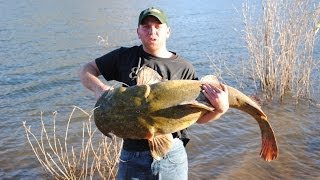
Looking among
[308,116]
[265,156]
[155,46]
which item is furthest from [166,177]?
[308,116]

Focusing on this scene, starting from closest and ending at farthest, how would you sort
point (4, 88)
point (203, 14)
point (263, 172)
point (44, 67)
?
point (263, 172), point (4, 88), point (44, 67), point (203, 14)

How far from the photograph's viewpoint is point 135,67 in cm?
335

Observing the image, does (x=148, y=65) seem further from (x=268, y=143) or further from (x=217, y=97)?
(x=268, y=143)

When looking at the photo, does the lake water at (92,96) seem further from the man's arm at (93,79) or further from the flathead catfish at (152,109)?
the flathead catfish at (152,109)

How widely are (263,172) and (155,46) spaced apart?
3.84 m

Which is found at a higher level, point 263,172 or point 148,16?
point 148,16

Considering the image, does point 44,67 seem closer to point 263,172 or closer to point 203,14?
point 263,172

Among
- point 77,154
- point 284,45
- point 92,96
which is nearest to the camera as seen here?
point 77,154

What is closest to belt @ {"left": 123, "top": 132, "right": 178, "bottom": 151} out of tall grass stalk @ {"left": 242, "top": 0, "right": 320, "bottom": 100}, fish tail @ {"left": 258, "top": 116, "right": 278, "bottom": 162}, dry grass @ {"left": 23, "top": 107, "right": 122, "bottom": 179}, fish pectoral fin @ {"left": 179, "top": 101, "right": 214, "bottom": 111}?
fish pectoral fin @ {"left": 179, "top": 101, "right": 214, "bottom": 111}

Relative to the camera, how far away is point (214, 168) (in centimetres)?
679

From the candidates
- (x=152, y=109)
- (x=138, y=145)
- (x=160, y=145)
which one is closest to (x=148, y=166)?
(x=138, y=145)

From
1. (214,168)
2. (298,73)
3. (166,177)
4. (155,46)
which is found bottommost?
A: (214,168)

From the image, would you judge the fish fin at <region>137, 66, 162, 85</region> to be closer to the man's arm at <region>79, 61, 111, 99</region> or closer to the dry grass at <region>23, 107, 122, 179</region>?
the man's arm at <region>79, 61, 111, 99</region>

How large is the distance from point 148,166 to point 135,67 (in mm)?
773
